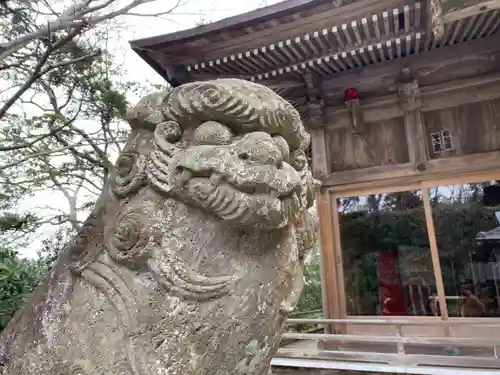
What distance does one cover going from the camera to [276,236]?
56.0 inches

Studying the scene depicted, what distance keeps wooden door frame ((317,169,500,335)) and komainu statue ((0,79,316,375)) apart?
388 centimetres

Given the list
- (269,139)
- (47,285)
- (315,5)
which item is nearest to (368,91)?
(315,5)

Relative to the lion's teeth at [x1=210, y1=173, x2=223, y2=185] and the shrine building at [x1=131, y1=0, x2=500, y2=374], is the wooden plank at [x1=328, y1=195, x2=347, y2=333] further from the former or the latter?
the lion's teeth at [x1=210, y1=173, x2=223, y2=185]

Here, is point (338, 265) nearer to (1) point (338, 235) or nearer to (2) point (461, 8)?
(1) point (338, 235)

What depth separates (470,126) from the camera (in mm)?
4895

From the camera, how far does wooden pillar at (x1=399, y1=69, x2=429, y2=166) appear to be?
4.95 meters

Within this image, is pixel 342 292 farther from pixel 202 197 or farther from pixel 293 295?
pixel 202 197

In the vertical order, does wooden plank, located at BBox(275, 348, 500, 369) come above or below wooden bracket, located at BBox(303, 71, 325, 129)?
below

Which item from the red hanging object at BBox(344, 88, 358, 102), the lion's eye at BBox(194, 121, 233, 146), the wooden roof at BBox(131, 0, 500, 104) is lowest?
the lion's eye at BBox(194, 121, 233, 146)

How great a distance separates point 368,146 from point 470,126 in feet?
4.24

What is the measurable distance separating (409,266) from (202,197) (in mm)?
4841

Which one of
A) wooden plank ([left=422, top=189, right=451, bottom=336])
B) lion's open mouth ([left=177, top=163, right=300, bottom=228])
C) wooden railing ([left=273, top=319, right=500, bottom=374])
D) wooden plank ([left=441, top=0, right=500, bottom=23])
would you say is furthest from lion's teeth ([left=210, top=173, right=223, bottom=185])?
wooden plank ([left=422, top=189, right=451, bottom=336])

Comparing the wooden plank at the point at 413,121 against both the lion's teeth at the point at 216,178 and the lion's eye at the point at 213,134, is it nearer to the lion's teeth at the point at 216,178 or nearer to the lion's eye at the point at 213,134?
the lion's eye at the point at 213,134

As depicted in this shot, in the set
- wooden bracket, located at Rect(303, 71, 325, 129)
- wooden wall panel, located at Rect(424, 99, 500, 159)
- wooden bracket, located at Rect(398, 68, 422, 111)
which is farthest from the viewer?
wooden bracket, located at Rect(303, 71, 325, 129)
